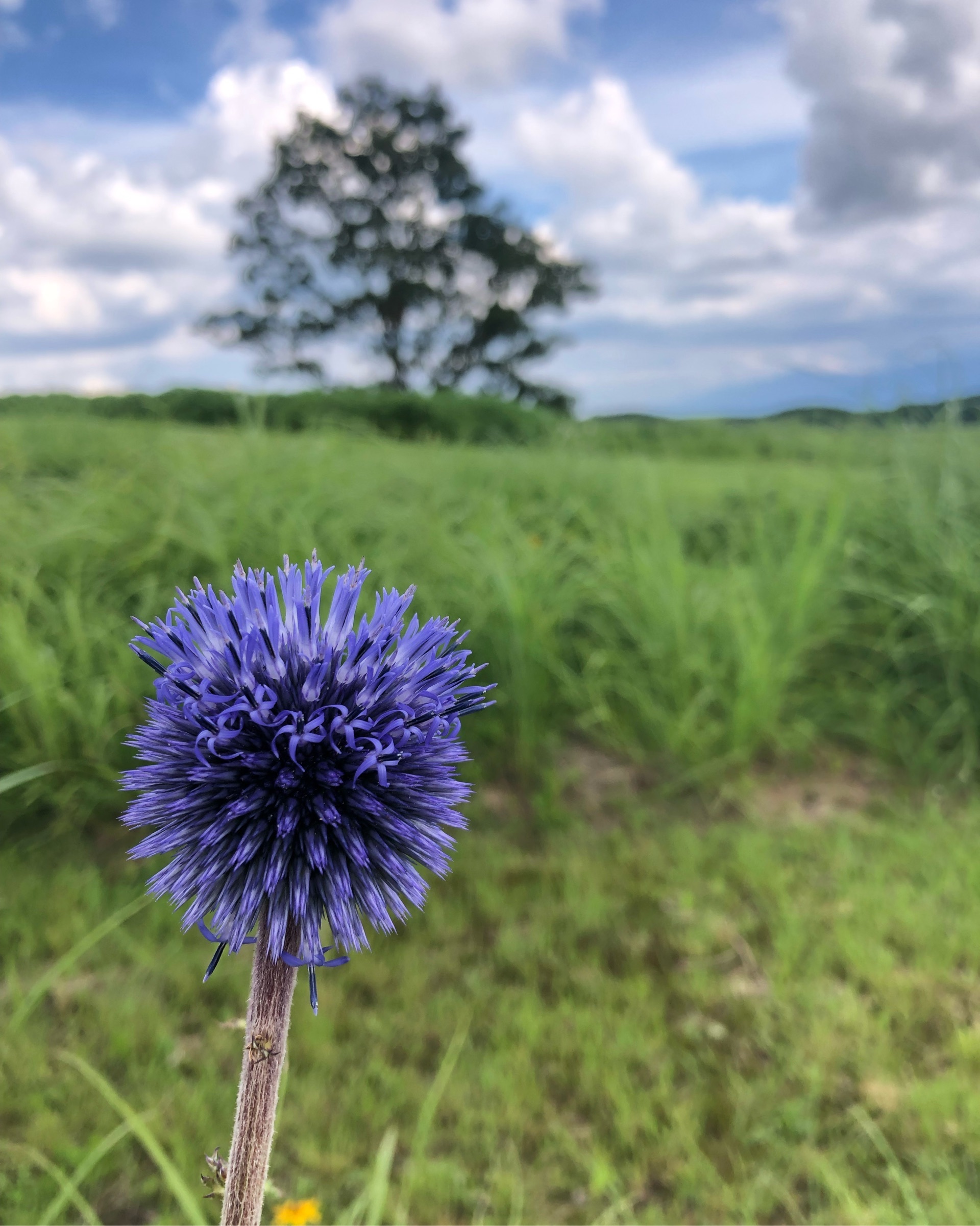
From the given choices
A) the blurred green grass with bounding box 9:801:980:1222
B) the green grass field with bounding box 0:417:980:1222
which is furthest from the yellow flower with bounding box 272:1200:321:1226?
the blurred green grass with bounding box 9:801:980:1222

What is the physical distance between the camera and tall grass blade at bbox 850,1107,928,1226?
2152mm

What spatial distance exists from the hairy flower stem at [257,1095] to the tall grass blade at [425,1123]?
117cm

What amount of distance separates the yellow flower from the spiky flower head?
139 cm

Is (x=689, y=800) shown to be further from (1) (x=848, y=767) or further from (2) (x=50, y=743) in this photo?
(2) (x=50, y=743)

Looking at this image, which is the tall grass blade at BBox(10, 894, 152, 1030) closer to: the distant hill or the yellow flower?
the yellow flower

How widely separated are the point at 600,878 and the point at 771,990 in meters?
0.85

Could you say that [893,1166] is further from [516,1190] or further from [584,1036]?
[584,1036]

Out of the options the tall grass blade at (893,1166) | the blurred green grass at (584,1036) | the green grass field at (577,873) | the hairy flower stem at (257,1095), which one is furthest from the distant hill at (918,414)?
the hairy flower stem at (257,1095)

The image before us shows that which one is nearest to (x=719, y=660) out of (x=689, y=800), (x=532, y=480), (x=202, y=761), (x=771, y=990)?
(x=689, y=800)

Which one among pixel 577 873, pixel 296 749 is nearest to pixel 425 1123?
pixel 296 749

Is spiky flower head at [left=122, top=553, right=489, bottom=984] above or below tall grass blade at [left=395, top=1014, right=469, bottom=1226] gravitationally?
above

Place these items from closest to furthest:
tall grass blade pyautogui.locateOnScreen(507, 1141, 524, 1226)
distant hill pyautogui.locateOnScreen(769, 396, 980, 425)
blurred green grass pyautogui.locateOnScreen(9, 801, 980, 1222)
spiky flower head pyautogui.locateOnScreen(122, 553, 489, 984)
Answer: spiky flower head pyautogui.locateOnScreen(122, 553, 489, 984), tall grass blade pyautogui.locateOnScreen(507, 1141, 524, 1226), blurred green grass pyautogui.locateOnScreen(9, 801, 980, 1222), distant hill pyautogui.locateOnScreen(769, 396, 980, 425)

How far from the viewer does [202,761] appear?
1.04 m

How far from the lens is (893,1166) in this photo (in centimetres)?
229
